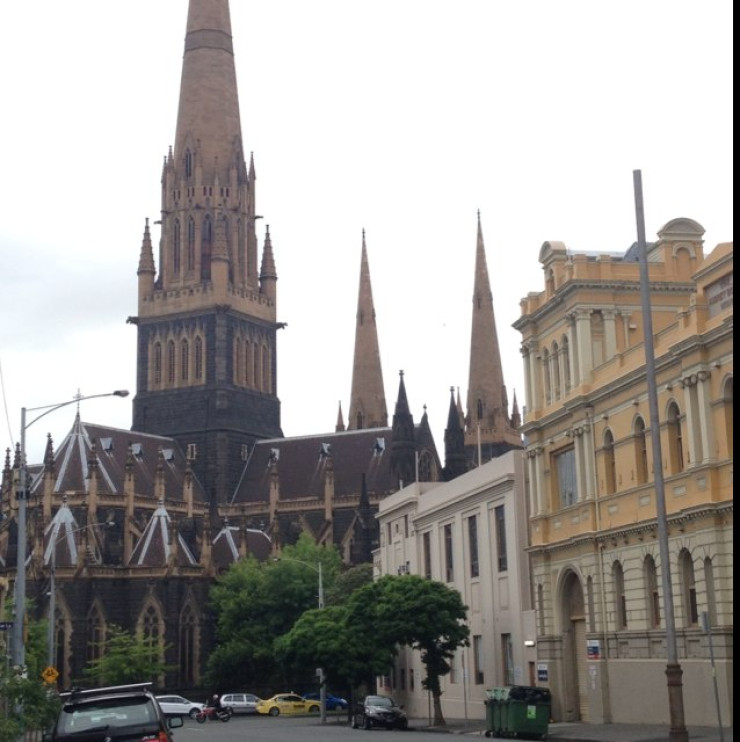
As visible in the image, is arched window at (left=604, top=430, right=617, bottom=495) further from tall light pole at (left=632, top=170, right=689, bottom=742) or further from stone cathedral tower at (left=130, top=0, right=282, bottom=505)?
stone cathedral tower at (left=130, top=0, right=282, bottom=505)

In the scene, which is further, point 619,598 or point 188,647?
point 188,647

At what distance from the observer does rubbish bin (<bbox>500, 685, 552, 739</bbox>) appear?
1523 inches

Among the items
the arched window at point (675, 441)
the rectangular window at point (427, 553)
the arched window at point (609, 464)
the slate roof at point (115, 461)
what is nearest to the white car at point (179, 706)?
the rectangular window at point (427, 553)

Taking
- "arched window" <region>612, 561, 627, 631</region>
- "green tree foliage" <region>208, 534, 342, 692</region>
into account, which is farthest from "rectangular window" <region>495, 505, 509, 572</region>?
"green tree foliage" <region>208, 534, 342, 692</region>

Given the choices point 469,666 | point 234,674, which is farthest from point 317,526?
point 469,666

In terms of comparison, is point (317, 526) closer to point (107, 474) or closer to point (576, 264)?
point (107, 474)

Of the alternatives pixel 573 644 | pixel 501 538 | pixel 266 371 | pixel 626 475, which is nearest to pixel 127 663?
pixel 266 371

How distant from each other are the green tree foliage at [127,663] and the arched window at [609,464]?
4485 cm

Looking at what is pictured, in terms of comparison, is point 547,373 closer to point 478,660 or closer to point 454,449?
point 478,660

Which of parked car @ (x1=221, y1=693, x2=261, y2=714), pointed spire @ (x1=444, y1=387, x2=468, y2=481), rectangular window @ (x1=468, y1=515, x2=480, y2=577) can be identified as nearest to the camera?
rectangular window @ (x1=468, y1=515, x2=480, y2=577)

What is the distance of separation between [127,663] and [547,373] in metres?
42.8

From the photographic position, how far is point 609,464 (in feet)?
138

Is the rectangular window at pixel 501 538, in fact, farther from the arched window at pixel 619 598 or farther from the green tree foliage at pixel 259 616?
the green tree foliage at pixel 259 616

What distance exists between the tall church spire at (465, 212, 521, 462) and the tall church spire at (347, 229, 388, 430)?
8177 millimetres
